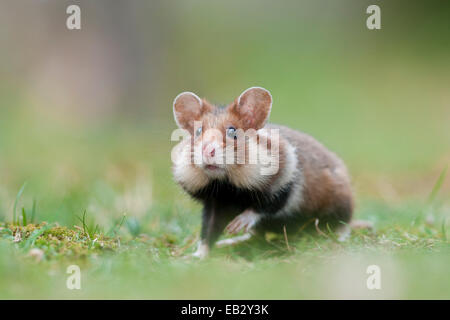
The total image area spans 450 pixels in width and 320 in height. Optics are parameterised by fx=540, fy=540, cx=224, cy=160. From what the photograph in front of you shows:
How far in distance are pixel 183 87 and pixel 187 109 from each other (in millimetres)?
14764

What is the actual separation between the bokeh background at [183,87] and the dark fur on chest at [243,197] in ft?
2.35

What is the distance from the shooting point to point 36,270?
14.2 feet

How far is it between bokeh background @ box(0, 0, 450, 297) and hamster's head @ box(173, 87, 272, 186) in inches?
15.8

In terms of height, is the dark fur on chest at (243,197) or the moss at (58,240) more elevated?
the dark fur on chest at (243,197)

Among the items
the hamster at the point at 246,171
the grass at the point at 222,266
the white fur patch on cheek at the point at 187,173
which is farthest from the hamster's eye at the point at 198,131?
the grass at the point at 222,266

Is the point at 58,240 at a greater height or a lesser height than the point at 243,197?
lesser

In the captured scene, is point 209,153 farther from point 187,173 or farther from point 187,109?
point 187,109

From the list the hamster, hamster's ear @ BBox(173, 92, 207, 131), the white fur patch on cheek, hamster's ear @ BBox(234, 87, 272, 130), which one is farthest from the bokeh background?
hamster's ear @ BBox(234, 87, 272, 130)

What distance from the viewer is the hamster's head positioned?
5.11 meters

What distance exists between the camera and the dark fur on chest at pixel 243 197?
17.9 feet

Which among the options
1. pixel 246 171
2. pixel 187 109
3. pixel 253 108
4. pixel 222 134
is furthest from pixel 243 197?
pixel 187 109

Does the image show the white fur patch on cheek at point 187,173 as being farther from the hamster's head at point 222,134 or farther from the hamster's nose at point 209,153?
the hamster's nose at point 209,153

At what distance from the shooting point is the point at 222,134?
5238mm
